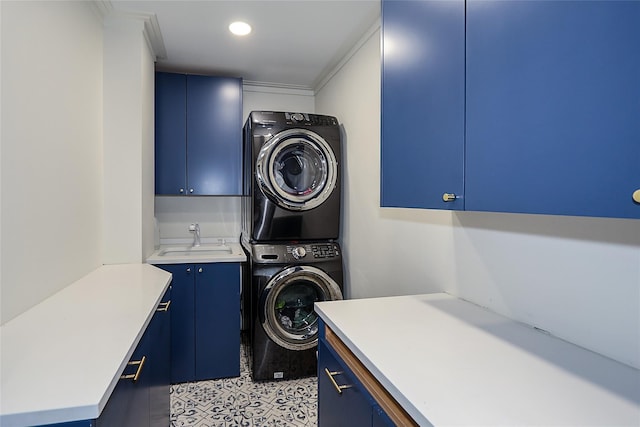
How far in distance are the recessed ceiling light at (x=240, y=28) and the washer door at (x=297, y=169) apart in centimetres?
70

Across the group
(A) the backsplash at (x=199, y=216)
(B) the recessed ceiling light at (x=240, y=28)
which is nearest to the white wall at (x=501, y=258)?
(B) the recessed ceiling light at (x=240, y=28)

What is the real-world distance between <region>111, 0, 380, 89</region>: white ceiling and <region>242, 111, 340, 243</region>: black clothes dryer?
0.48m

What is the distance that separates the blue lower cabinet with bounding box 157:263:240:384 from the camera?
102 inches

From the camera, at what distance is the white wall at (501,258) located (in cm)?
99

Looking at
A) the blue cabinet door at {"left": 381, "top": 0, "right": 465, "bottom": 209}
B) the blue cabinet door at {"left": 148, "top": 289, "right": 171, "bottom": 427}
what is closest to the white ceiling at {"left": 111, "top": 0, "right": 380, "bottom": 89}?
the blue cabinet door at {"left": 381, "top": 0, "right": 465, "bottom": 209}

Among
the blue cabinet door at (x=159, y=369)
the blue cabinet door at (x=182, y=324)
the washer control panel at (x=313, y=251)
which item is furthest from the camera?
the washer control panel at (x=313, y=251)

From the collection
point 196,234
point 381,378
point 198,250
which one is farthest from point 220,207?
point 381,378

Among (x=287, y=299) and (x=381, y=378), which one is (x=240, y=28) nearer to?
(x=287, y=299)

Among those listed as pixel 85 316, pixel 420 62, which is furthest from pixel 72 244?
Result: pixel 420 62

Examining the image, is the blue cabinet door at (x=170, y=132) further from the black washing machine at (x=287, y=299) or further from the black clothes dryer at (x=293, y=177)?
the black washing machine at (x=287, y=299)

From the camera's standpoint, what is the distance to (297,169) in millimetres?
2771

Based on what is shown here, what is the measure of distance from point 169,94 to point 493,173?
2788mm

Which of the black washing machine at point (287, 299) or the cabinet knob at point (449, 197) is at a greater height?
the cabinet knob at point (449, 197)

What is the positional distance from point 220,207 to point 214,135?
0.74 meters
